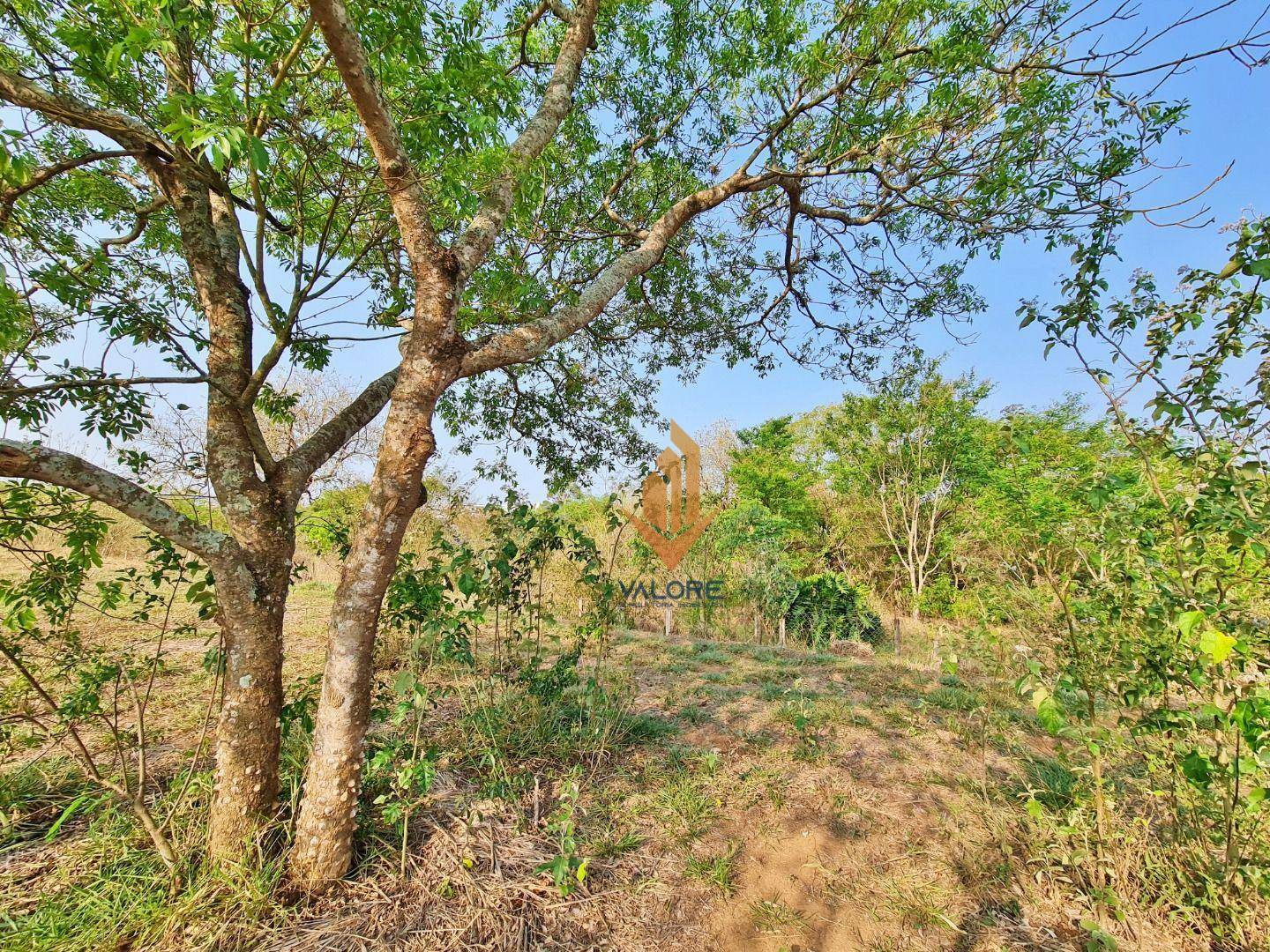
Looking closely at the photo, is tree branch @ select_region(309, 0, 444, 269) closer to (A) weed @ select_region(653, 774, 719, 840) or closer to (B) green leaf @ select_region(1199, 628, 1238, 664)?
(B) green leaf @ select_region(1199, 628, 1238, 664)

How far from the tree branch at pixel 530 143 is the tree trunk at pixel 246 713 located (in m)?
1.45

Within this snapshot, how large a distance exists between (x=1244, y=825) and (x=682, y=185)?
473cm

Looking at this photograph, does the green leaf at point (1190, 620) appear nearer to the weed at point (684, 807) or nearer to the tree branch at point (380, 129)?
the weed at point (684, 807)

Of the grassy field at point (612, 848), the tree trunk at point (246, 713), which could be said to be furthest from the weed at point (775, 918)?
the tree trunk at point (246, 713)

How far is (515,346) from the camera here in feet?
6.41

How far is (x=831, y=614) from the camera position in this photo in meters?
8.38

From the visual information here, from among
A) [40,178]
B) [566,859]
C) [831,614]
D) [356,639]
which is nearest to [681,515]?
[831,614]

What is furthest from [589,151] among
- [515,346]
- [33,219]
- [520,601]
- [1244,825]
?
[1244,825]

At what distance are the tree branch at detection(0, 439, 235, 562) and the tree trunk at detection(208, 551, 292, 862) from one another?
5.2 inches

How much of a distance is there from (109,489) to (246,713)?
0.88 meters

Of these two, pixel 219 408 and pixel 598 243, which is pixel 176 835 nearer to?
pixel 219 408

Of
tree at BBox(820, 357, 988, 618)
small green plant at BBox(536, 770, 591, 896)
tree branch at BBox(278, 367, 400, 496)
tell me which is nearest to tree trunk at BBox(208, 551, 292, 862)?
tree branch at BBox(278, 367, 400, 496)

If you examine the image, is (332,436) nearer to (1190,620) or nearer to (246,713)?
(246,713)

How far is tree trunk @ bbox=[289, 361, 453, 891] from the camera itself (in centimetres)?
154
